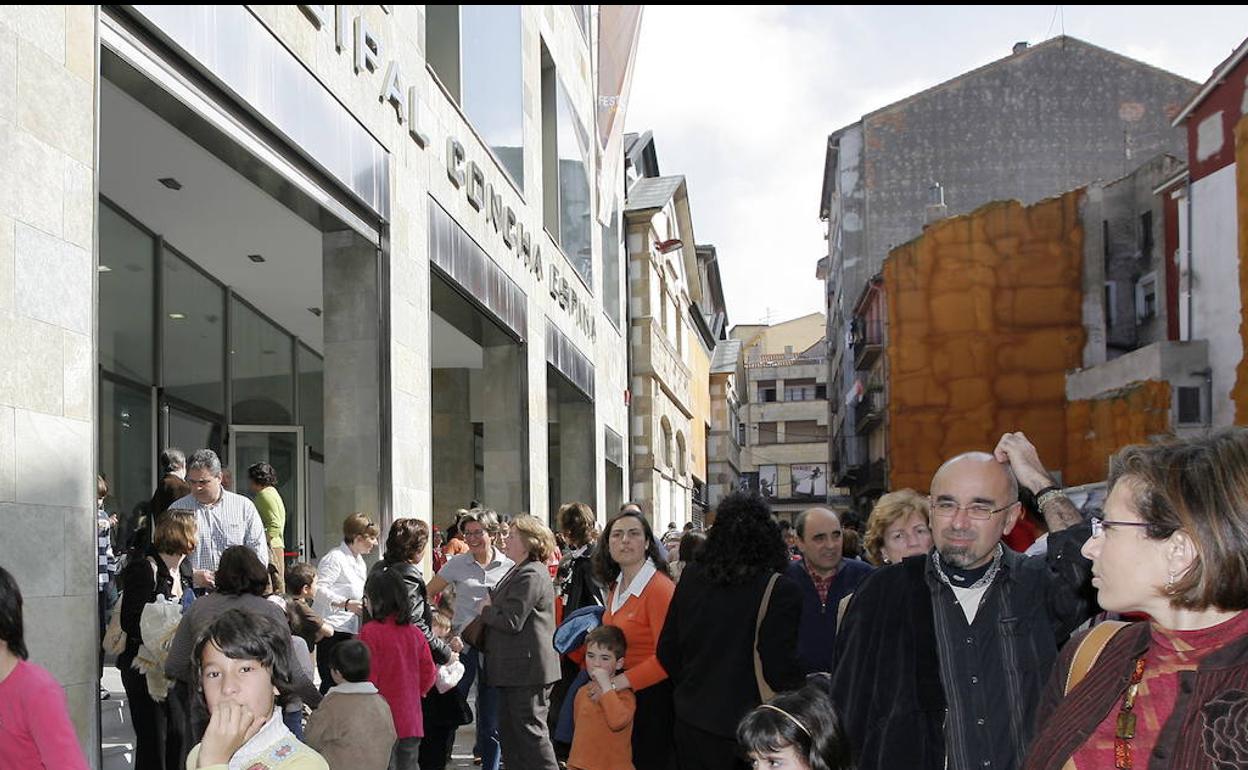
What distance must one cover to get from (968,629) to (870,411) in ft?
133

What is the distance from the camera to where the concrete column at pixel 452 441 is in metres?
23.6

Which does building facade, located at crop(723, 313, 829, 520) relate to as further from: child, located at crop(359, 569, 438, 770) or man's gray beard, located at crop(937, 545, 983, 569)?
man's gray beard, located at crop(937, 545, 983, 569)

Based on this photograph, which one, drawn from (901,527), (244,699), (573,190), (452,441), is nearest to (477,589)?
(901,527)

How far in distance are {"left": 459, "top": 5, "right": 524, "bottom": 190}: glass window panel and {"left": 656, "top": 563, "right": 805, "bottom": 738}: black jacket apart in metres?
9.99

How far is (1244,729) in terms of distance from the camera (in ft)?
7.49

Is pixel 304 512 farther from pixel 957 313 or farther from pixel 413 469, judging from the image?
pixel 957 313

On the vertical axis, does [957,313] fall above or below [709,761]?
above

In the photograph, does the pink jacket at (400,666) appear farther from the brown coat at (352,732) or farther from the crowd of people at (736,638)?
the brown coat at (352,732)

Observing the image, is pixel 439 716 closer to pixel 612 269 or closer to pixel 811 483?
pixel 612 269

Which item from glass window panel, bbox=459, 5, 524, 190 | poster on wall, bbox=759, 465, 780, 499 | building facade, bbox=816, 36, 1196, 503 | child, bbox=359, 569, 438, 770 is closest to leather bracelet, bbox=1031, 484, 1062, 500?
child, bbox=359, 569, 438, 770

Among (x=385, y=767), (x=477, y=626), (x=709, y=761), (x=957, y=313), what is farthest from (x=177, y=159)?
(x=957, y=313)

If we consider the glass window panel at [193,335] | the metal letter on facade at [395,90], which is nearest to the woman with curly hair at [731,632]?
the metal letter on facade at [395,90]

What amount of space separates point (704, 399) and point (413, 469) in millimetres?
43652

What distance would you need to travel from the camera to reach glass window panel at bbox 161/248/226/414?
14.2 metres
